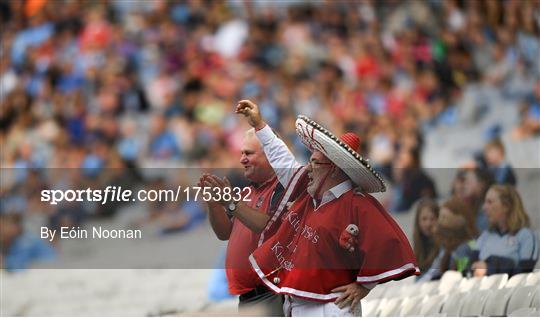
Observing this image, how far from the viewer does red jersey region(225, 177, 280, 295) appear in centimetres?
596

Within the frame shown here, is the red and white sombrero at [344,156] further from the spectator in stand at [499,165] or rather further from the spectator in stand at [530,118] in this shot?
the spectator in stand at [530,118]

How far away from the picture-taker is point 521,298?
629cm

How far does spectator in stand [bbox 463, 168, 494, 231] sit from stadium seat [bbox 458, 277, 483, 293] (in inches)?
9.5

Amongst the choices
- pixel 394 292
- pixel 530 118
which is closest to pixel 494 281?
pixel 394 292

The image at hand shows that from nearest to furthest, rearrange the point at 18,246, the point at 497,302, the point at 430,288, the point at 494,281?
the point at 497,302, the point at 494,281, the point at 430,288, the point at 18,246

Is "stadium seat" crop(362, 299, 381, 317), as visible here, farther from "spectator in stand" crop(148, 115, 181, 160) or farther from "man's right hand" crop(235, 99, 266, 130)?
"spectator in stand" crop(148, 115, 181, 160)

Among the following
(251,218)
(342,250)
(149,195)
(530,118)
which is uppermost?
(530,118)

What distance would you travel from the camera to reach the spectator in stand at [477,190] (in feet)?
21.1

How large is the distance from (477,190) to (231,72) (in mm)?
8226

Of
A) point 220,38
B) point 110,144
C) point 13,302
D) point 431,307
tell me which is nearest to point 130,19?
point 220,38

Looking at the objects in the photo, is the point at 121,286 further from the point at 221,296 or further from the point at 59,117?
the point at 59,117

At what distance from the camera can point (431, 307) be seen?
6527mm

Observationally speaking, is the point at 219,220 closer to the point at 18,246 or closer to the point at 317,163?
the point at 317,163

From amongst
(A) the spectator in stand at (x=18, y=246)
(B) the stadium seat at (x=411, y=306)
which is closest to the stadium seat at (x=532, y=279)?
(B) the stadium seat at (x=411, y=306)
